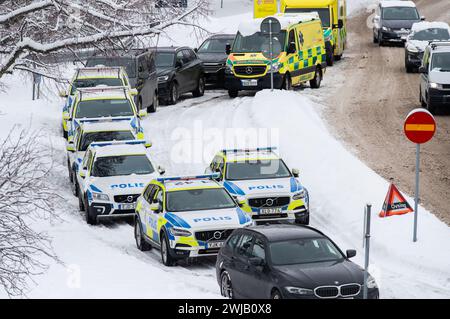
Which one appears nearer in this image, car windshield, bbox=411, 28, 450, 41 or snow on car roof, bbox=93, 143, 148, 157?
snow on car roof, bbox=93, 143, 148, 157

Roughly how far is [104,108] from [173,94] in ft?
23.9

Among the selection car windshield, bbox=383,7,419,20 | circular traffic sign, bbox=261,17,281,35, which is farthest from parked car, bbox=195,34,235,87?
car windshield, bbox=383,7,419,20

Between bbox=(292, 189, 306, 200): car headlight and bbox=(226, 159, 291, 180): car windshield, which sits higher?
bbox=(226, 159, 291, 180): car windshield

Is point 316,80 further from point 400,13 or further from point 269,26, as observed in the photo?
point 400,13

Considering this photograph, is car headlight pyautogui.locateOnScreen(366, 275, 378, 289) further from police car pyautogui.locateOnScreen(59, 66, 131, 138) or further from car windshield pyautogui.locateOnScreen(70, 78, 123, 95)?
car windshield pyautogui.locateOnScreen(70, 78, 123, 95)

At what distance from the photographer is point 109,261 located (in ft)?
60.6

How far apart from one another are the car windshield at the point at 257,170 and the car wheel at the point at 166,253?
3299mm

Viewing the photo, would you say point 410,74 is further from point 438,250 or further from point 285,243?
point 285,243

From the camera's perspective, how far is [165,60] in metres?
36.5

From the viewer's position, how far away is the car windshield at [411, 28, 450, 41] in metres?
41.2

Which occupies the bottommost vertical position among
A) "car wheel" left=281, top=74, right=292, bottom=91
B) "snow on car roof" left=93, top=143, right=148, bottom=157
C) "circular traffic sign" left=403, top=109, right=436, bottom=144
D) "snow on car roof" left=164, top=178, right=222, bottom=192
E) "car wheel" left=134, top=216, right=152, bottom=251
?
"car wheel" left=281, top=74, right=292, bottom=91

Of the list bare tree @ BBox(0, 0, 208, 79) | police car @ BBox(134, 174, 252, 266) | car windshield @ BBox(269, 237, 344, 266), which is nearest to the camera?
car windshield @ BBox(269, 237, 344, 266)

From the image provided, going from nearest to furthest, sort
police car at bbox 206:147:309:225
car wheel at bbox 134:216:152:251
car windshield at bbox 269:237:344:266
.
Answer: car windshield at bbox 269:237:344:266 < car wheel at bbox 134:216:152:251 < police car at bbox 206:147:309:225

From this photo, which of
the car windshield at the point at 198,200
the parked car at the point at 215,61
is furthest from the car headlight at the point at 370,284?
the parked car at the point at 215,61
